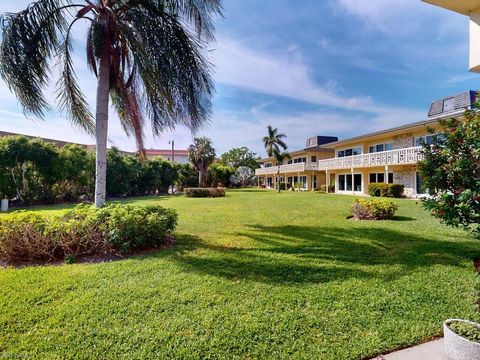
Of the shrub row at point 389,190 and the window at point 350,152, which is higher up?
the window at point 350,152

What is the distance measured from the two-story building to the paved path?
16617 mm

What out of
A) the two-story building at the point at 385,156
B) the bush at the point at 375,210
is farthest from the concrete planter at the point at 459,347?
the two-story building at the point at 385,156

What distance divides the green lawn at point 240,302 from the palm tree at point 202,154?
29.9 m

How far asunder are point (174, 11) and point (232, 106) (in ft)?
11.8

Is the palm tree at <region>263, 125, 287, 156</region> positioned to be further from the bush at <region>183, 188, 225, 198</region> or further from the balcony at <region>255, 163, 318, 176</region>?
the bush at <region>183, 188, 225, 198</region>

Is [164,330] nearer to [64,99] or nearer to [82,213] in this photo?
[82,213]

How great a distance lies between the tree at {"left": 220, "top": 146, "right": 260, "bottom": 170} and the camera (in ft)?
190

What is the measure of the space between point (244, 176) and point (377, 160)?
35.0 metres

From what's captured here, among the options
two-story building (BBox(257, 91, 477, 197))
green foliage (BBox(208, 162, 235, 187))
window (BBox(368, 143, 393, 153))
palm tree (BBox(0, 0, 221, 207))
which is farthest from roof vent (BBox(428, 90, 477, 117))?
green foliage (BBox(208, 162, 235, 187))

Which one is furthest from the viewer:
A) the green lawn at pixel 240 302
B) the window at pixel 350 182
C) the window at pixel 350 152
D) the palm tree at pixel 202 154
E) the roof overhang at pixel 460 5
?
the palm tree at pixel 202 154

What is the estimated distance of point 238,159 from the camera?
58188 mm

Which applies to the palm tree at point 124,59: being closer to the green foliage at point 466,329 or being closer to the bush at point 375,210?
the green foliage at point 466,329

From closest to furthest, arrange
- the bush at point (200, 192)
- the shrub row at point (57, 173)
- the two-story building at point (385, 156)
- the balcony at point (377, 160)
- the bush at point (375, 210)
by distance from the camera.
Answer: the bush at point (375, 210), the shrub row at point (57, 173), the balcony at point (377, 160), the two-story building at point (385, 156), the bush at point (200, 192)

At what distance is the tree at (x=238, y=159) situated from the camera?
5784cm
